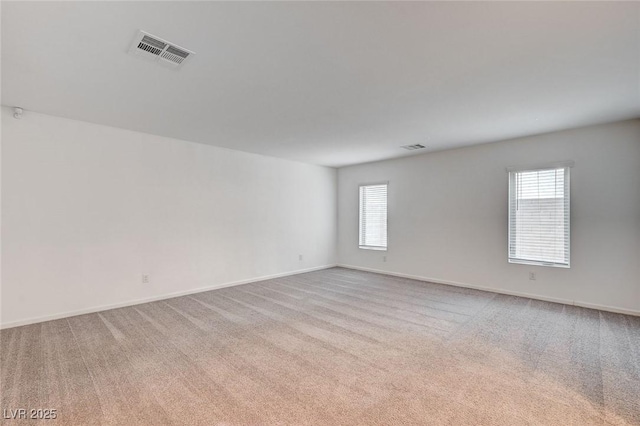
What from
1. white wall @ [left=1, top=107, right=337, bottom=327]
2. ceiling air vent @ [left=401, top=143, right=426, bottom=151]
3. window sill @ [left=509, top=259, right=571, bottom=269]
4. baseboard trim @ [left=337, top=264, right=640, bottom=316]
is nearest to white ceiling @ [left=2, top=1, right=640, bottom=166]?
white wall @ [left=1, top=107, right=337, bottom=327]

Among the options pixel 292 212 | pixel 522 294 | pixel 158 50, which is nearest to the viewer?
pixel 158 50

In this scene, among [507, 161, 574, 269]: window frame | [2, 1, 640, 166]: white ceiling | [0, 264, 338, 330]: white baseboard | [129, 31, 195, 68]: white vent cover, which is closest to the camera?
[2, 1, 640, 166]: white ceiling

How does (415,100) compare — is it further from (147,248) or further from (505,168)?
(147,248)

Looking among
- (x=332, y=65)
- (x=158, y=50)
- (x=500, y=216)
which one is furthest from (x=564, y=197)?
(x=158, y=50)

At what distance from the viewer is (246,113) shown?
359cm

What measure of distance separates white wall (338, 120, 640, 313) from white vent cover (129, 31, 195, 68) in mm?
4795

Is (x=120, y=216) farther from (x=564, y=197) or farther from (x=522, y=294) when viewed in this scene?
(x=564, y=197)

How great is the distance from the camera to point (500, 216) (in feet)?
15.9

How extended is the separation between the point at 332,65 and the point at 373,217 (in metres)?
4.67

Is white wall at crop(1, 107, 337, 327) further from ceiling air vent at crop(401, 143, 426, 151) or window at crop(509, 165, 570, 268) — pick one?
window at crop(509, 165, 570, 268)

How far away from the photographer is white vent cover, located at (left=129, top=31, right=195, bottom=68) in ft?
6.89

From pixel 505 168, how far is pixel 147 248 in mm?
5952

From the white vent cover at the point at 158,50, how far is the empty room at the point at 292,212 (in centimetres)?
2

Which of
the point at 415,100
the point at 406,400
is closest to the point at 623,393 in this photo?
the point at 406,400
